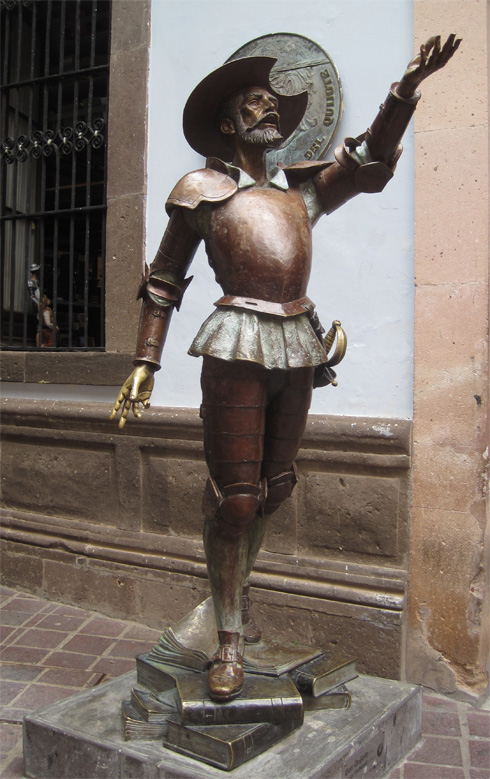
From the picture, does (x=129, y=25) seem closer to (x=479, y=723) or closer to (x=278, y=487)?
(x=278, y=487)

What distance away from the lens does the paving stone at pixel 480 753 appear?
2741mm

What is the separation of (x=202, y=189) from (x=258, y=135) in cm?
27

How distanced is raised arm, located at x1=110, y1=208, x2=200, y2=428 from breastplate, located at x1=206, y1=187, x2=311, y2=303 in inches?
5.3

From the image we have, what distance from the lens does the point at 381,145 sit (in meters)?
2.36

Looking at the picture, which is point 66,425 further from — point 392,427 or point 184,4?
point 184,4

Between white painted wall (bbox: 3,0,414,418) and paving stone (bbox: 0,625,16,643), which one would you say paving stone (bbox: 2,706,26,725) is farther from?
white painted wall (bbox: 3,0,414,418)

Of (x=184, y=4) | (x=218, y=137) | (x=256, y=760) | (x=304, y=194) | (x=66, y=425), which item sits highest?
(x=184, y=4)

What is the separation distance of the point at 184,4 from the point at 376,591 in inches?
132

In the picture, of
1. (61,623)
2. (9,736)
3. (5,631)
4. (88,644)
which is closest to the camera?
(9,736)

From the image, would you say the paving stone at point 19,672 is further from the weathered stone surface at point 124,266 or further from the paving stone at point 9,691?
the weathered stone surface at point 124,266

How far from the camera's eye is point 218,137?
2562mm

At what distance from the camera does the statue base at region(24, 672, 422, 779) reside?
225cm

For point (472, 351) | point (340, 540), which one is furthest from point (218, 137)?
point (340, 540)

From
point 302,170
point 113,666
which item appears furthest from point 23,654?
point 302,170
